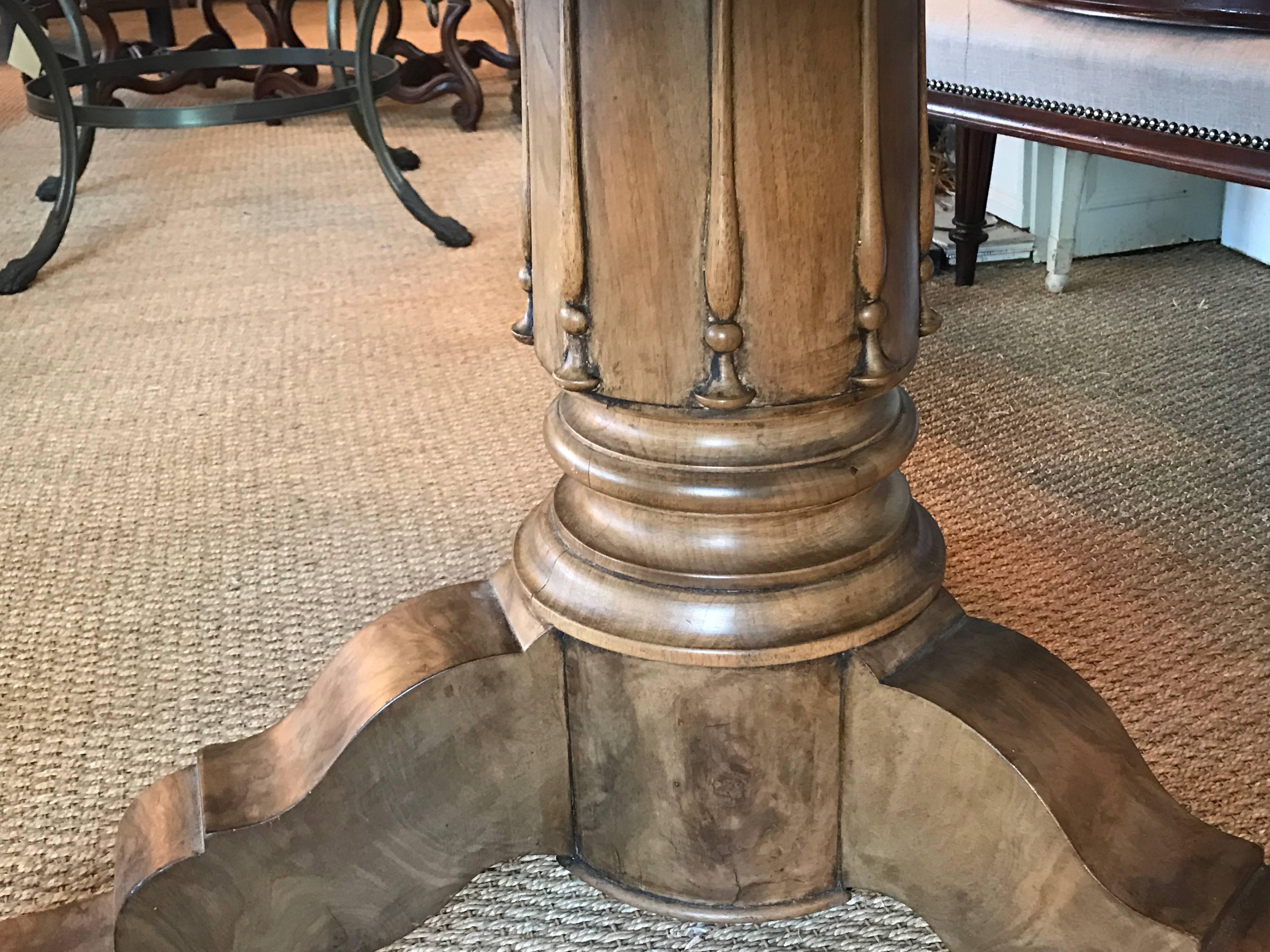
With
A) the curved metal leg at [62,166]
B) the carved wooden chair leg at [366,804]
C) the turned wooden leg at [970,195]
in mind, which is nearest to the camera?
the carved wooden chair leg at [366,804]

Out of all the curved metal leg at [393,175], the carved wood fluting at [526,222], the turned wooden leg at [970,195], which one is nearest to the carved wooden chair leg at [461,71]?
the curved metal leg at [393,175]

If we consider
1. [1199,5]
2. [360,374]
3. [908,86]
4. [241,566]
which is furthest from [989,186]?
[908,86]

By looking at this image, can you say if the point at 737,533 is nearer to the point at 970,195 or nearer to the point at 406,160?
the point at 970,195

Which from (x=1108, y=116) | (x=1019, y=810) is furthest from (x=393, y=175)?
(x=1019, y=810)

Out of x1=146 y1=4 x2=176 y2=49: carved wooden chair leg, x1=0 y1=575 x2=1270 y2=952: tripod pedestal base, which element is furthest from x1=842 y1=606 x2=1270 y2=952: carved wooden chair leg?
x1=146 y1=4 x2=176 y2=49: carved wooden chair leg

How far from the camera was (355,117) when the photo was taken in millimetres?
1812

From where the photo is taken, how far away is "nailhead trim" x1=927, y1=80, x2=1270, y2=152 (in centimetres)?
81

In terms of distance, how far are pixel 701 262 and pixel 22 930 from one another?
43 cm

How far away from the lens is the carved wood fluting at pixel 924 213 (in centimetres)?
44

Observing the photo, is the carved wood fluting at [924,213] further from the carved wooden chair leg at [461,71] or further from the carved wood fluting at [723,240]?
the carved wooden chair leg at [461,71]

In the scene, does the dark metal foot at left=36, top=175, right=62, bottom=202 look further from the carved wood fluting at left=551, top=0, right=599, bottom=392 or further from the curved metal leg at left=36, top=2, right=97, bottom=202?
the carved wood fluting at left=551, top=0, right=599, bottom=392

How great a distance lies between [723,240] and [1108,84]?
25.8 inches

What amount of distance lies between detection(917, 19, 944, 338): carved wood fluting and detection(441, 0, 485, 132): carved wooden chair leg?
6.69 feet

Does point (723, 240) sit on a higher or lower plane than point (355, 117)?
higher
